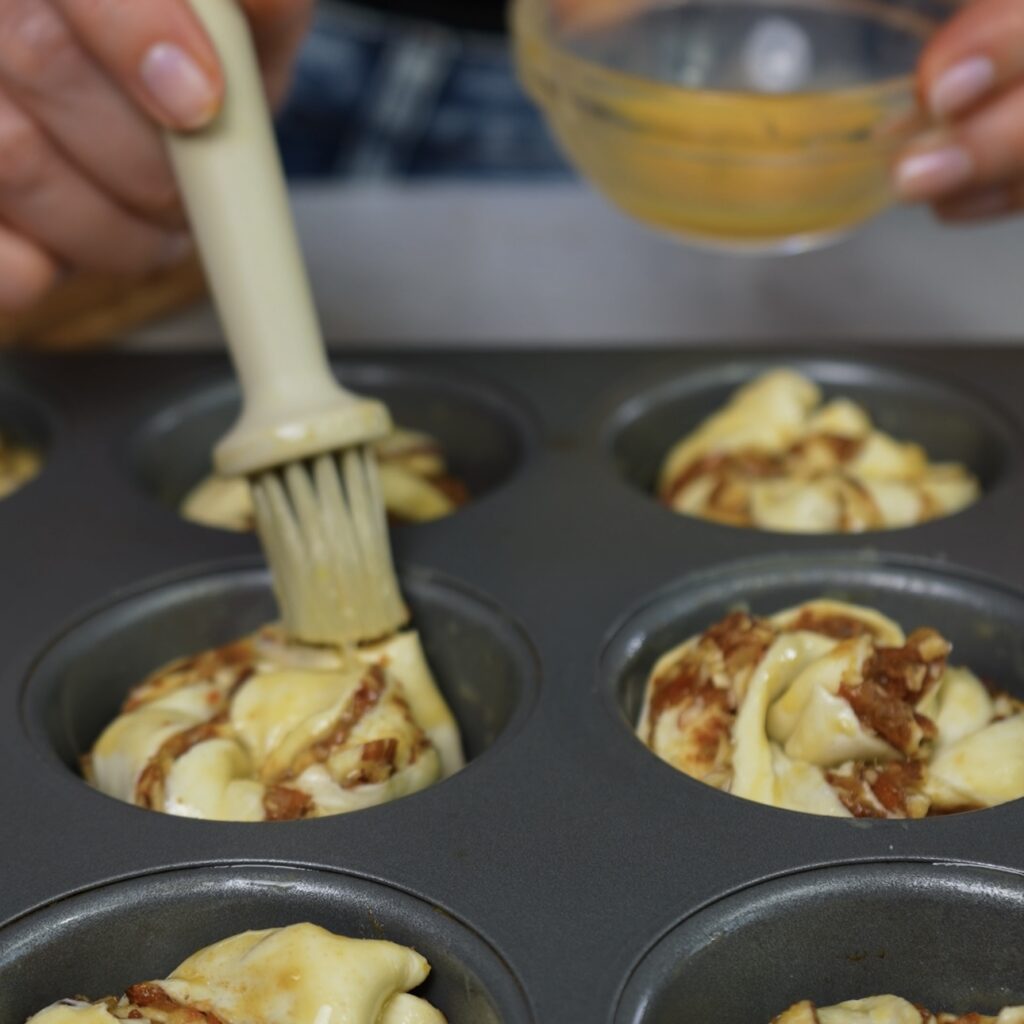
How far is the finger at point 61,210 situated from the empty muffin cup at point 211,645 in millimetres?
501

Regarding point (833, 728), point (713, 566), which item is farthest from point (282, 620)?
point (833, 728)

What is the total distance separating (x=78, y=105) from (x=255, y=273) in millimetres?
377

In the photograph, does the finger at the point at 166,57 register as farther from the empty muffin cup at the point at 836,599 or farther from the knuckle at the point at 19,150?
the empty muffin cup at the point at 836,599

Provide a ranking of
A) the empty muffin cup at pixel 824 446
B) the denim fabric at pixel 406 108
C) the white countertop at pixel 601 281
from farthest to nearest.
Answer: the denim fabric at pixel 406 108 → the white countertop at pixel 601 281 → the empty muffin cup at pixel 824 446

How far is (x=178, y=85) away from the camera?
1389mm

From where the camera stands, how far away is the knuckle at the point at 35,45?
1.57m

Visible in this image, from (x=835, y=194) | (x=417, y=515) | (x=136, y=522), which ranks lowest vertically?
(x=417, y=515)

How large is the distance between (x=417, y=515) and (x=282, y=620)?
32 centimetres

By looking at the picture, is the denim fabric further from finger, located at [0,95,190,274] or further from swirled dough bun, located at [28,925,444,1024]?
swirled dough bun, located at [28,925,444,1024]

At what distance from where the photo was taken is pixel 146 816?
132 cm

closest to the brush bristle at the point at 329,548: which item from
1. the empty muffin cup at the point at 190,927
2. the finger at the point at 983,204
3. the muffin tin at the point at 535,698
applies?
the muffin tin at the point at 535,698

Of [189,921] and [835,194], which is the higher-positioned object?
[835,194]

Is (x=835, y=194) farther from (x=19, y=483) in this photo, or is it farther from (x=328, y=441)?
(x=19, y=483)

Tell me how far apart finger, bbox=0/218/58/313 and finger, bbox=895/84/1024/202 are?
1.07 metres
